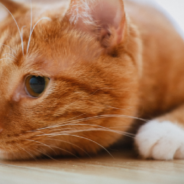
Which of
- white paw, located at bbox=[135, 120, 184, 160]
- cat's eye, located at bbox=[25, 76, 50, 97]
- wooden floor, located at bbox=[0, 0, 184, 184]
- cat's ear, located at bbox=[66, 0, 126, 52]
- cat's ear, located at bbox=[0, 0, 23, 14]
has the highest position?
cat's ear, located at bbox=[0, 0, 23, 14]

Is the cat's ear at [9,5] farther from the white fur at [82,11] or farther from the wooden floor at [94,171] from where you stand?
the wooden floor at [94,171]

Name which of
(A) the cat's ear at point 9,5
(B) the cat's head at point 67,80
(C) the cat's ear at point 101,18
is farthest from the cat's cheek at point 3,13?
(C) the cat's ear at point 101,18

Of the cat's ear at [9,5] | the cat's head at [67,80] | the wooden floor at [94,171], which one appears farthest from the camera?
the cat's ear at [9,5]

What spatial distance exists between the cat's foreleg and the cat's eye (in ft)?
1.35

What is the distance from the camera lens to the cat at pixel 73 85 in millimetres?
866

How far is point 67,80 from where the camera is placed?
90 centimetres

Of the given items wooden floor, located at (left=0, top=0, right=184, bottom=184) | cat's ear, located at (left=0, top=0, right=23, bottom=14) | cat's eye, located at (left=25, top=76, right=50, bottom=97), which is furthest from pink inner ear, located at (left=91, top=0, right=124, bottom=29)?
cat's ear, located at (left=0, top=0, right=23, bottom=14)

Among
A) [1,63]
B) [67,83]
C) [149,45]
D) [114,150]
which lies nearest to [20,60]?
[1,63]

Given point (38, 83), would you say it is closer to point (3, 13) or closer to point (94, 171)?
point (94, 171)

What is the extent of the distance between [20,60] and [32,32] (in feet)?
0.46

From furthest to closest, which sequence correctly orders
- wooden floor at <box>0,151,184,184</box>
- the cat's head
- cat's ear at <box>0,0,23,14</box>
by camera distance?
cat's ear at <box>0,0,23,14</box>, the cat's head, wooden floor at <box>0,151,184,184</box>

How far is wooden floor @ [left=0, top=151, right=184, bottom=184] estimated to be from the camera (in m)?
0.60

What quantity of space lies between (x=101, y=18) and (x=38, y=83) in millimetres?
340

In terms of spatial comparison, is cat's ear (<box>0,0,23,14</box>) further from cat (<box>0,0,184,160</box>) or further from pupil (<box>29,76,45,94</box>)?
pupil (<box>29,76,45,94</box>)
